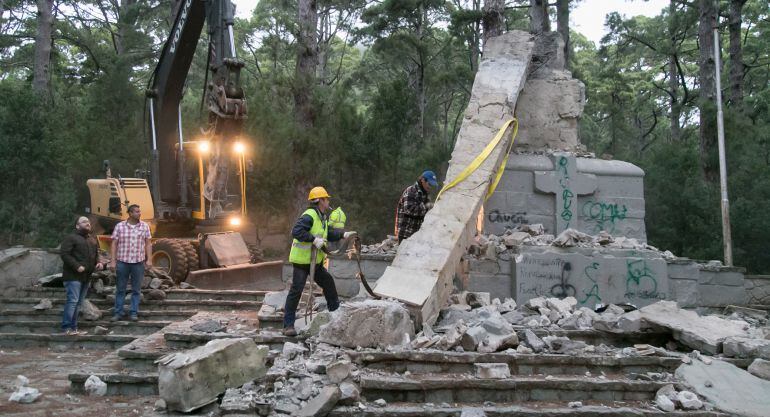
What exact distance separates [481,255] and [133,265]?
5121mm

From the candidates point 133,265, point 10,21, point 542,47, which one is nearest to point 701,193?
point 542,47

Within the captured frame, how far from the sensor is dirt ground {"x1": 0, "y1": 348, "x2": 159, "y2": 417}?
559 centimetres

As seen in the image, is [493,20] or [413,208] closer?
[413,208]

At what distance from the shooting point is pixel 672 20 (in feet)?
79.8

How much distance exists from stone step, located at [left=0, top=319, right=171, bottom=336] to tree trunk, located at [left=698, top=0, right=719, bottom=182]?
13135mm

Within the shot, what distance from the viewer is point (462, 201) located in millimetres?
8453

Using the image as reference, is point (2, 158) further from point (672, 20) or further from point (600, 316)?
point (672, 20)

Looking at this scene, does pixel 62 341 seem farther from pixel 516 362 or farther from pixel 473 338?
pixel 516 362

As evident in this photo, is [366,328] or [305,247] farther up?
[305,247]

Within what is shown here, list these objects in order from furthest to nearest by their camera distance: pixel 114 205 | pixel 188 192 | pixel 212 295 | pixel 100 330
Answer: pixel 114 205
pixel 188 192
pixel 212 295
pixel 100 330

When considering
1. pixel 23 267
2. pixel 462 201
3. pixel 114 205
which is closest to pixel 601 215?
pixel 462 201

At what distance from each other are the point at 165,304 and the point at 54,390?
165 inches

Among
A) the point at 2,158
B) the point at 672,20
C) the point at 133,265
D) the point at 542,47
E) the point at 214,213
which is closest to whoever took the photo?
the point at 133,265

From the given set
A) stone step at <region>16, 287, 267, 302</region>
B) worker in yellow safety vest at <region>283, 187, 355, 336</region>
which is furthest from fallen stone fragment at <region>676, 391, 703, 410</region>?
stone step at <region>16, 287, 267, 302</region>
